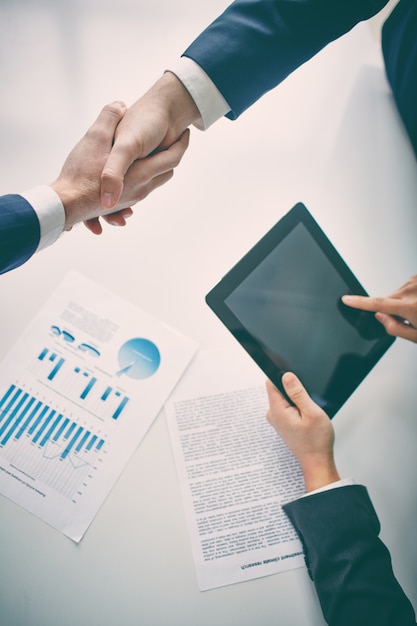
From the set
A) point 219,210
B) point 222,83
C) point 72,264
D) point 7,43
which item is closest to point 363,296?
point 219,210

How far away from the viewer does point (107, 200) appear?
0.68 meters

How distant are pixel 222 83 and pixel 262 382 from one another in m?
0.57

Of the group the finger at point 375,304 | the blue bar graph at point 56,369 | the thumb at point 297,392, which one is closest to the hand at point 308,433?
the thumb at point 297,392

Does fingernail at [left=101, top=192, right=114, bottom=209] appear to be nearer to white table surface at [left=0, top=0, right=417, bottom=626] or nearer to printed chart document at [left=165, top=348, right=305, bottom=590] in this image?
white table surface at [left=0, top=0, right=417, bottom=626]

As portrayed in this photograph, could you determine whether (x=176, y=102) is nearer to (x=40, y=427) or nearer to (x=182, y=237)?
(x=182, y=237)

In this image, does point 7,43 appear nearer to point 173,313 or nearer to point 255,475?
point 173,313

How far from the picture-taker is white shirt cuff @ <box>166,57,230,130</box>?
73 cm

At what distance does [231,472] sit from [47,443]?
34 centimetres

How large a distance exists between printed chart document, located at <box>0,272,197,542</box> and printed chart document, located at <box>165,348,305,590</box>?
64 mm

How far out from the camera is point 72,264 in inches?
31.7

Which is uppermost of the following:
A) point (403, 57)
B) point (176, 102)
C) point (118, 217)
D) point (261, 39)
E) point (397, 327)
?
point (403, 57)

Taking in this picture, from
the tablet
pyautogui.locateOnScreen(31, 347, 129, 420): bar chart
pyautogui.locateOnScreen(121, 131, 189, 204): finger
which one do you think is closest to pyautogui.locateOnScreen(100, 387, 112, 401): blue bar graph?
pyautogui.locateOnScreen(31, 347, 129, 420): bar chart

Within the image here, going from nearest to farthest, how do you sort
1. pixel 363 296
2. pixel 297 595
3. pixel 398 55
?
1. pixel 297 595
2. pixel 363 296
3. pixel 398 55

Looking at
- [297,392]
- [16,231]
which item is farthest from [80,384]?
[297,392]
